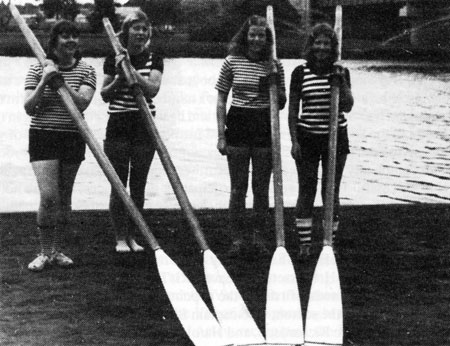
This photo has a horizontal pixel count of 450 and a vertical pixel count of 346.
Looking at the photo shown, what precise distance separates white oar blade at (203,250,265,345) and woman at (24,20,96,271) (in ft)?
3.87

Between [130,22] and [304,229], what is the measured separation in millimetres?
2040

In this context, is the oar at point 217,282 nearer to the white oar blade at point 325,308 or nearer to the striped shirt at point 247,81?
the white oar blade at point 325,308

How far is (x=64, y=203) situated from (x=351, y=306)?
2.23 metres

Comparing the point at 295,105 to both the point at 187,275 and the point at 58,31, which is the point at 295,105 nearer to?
the point at 187,275

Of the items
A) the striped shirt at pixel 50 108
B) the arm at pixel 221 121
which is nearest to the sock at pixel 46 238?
the striped shirt at pixel 50 108

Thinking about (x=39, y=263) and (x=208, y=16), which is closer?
(x=39, y=263)

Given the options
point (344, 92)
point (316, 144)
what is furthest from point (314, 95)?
point (316, 144)

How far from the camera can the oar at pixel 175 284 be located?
574 cm

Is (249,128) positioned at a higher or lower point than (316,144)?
higher

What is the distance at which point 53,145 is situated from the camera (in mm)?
7043

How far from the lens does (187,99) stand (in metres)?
26.6

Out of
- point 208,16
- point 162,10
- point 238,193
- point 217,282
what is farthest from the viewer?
point 208,16

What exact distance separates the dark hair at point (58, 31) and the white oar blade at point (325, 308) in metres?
2.32

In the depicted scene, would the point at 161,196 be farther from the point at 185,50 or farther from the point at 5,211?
the point at 185,50
